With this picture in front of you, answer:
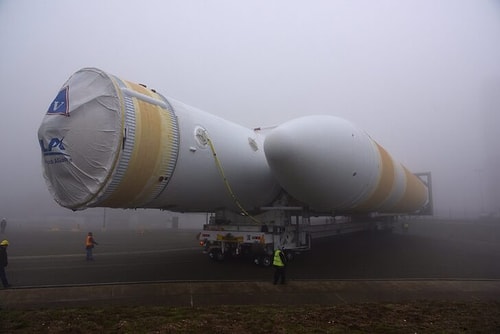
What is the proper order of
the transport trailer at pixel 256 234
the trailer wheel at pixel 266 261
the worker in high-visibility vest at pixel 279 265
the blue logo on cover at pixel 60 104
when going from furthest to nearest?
the trailer wheel at pixel 266 261 → the transport trailer at pixel 256 234 → the worker in high-visibility vest at pixel 279 265 → the blue logo on cover at pixel 60 104

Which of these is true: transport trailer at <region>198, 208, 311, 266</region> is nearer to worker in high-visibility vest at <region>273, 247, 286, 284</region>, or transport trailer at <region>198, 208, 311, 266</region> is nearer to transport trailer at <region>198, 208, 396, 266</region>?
transport trailer at <region>198, 208, 396, 266</region>

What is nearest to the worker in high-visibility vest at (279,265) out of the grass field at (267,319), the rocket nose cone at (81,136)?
the grass field at (267,319)

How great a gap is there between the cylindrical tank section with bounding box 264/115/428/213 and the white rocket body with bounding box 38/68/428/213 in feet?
0.08

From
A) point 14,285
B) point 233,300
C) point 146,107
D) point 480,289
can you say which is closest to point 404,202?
point 480,289

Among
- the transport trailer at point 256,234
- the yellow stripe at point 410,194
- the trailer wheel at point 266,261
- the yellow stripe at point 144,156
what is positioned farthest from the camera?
the yellow stripe at point 410,194

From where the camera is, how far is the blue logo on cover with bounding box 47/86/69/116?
692 cm

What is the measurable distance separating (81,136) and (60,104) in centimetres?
86

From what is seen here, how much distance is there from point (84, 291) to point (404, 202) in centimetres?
1507

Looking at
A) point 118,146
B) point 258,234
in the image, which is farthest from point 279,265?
point 118,146

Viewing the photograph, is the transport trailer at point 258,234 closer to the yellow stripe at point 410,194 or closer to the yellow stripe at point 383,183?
the yellow stripe at point 383,183

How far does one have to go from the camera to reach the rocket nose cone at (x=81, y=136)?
6551mm

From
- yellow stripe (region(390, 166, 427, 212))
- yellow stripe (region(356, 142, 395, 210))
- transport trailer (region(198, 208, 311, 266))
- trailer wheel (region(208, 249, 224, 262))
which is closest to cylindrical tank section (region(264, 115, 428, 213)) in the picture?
yellow stripe (region(356, 142, 395, 210))

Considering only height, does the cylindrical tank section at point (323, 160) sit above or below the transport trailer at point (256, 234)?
above

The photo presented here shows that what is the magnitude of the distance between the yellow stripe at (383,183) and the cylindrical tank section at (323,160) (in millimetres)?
893
